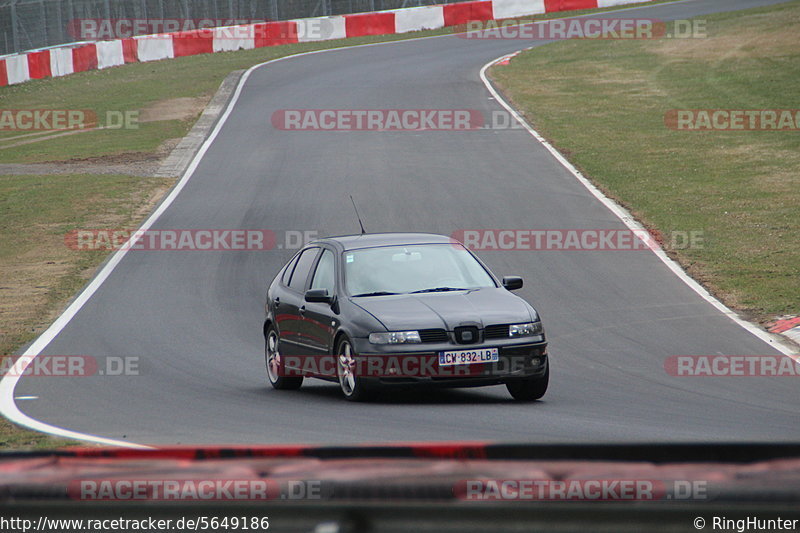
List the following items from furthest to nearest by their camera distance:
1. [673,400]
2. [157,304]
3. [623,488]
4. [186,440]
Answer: [157,304]
[673,400]
[186,440]
[623,488]

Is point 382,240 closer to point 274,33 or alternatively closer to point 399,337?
point 399,337

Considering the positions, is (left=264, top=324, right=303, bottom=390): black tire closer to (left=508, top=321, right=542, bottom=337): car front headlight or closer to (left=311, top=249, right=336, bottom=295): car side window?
(left=311, top=249, right=336, bottom=295): car side window

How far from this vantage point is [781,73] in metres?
36.2

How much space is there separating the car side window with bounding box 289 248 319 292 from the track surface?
1085mm

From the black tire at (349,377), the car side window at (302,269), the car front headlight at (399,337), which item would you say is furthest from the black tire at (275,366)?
the car front headlight at (399,337)

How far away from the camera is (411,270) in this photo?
11078 mm

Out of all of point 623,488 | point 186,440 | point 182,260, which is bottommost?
point 182,260

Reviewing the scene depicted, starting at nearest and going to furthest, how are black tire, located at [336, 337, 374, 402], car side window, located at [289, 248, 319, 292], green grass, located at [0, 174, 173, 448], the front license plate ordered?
the front license plate
black tire, located at [336, 337, 374, 402]
car side window, located at [289, 248, 319, 292]
green grass, located at [0, 174, 173, 448]

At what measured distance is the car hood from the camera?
10016 mm

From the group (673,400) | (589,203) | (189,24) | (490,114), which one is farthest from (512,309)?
(189,24)

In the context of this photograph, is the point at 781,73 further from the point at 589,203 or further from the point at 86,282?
the point at 86,282

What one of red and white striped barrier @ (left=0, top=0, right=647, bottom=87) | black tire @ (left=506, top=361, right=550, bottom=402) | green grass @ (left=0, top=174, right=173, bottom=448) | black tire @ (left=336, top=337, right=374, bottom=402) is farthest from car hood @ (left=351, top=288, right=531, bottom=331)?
red and white striped barrier @ (left=0, top=0, right=647, bottom=87)

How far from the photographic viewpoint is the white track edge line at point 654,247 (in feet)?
43.4

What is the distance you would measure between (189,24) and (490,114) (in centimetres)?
2332
